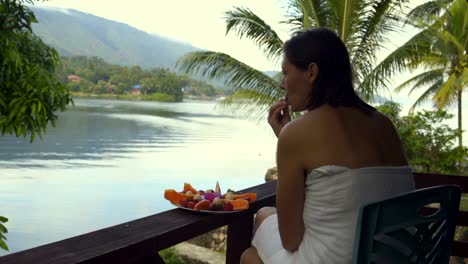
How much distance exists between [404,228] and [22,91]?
5.70ft

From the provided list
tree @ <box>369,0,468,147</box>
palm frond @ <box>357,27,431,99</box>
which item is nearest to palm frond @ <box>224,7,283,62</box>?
palm frond @ <box>357,27,431,99</box>

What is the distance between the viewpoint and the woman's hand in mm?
1582

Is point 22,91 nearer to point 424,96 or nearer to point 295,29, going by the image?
point 295,29

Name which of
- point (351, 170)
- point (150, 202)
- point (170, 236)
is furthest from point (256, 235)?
point (150, 202)

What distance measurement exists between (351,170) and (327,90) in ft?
0.75

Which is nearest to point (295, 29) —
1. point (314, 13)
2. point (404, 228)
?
point (314, 13)

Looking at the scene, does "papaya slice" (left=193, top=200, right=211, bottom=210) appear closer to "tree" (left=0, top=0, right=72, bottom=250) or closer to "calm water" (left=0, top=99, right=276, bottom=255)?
"tree" (left=0, top=0, right=72, bottom=250)

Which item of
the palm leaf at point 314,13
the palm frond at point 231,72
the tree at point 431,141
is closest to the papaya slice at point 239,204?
the palm frond at point 231,72

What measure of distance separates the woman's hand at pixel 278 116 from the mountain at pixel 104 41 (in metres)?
19.6

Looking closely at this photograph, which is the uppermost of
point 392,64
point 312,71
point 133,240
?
point 392,64

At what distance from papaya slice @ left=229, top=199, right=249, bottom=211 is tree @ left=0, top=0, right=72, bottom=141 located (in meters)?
0.92

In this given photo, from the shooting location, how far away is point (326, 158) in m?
1.17

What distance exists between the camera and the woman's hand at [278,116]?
1.58 meters

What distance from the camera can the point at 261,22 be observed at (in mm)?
8312
